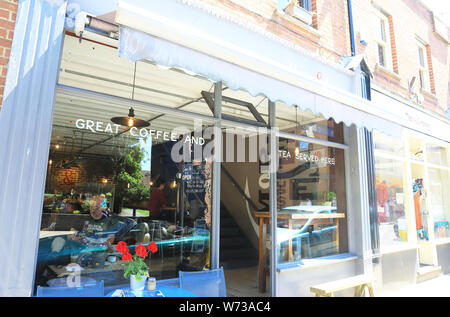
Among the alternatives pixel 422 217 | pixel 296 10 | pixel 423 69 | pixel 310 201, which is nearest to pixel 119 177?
pixel 310 201

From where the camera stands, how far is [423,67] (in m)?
8.87

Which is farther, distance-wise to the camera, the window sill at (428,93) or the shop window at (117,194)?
the window sill at (428,93)

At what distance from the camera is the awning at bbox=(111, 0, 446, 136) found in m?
2.57

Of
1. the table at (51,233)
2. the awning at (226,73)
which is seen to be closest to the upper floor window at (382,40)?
the awning at (226,73)

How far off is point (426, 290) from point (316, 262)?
9.47 feet

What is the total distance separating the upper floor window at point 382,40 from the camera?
732cm

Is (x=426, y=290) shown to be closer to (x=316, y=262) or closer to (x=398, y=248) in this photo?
(x=398, y=248)

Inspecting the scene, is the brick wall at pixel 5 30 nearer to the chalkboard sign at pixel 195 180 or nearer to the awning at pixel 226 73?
the awning at pixel 226 73

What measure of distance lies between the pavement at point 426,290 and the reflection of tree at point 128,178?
184 inches
